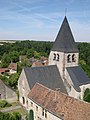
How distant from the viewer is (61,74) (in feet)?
117

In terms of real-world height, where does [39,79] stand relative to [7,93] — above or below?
above

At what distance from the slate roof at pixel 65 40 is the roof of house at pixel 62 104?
9.76m

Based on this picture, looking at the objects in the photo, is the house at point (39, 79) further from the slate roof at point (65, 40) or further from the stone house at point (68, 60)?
the slate roof at point (65, 40)

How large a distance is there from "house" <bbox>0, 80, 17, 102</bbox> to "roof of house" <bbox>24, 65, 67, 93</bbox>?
710 centimetres

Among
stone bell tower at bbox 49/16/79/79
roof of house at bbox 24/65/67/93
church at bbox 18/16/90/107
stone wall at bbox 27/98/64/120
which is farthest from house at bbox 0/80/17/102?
stone bell tower at bbox 49/16/79/79

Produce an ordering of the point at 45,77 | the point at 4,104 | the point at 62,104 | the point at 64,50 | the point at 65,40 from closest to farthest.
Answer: the point at 62,104, the point at 45,77, the point at 4,104, the point at 64,50, the point at 65,40

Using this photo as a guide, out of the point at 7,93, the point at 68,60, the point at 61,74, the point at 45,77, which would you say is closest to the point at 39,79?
the point at 45,77

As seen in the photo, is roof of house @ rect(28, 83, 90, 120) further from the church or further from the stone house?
the stone house

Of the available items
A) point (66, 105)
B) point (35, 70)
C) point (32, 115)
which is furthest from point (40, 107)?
point (35, 70)

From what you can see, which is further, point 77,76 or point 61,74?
point 61,74

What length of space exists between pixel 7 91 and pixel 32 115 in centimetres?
1303

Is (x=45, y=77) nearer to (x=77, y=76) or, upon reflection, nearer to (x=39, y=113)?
(x=77, y=76)

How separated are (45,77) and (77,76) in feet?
19.0

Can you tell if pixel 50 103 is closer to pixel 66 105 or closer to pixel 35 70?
pixel 66 105
